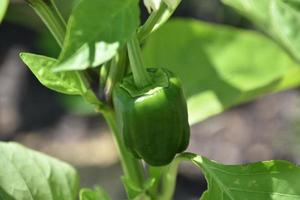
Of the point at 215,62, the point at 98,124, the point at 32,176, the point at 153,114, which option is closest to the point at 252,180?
the point at 153,114

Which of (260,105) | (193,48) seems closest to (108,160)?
(260,105)

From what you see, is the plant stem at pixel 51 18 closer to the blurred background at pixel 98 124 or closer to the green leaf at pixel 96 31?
the green leaf at pixel 96 31

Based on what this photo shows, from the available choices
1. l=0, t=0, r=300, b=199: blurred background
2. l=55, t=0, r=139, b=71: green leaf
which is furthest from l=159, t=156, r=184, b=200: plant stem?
l=0, t=0, r=300, b=199: blurred background

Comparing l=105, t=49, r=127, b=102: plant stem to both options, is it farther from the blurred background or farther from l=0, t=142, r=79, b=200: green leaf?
the blurred background

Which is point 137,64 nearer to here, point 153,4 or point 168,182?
point 153,4

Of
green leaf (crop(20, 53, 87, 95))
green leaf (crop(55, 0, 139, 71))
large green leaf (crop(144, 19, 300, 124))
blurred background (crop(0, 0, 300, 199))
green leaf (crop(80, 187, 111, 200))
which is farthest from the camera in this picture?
blurred background (crop(0, 0, 300, 199))

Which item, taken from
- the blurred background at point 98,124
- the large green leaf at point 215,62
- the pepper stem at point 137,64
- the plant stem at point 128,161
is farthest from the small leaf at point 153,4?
the blurred background at point 98,124
